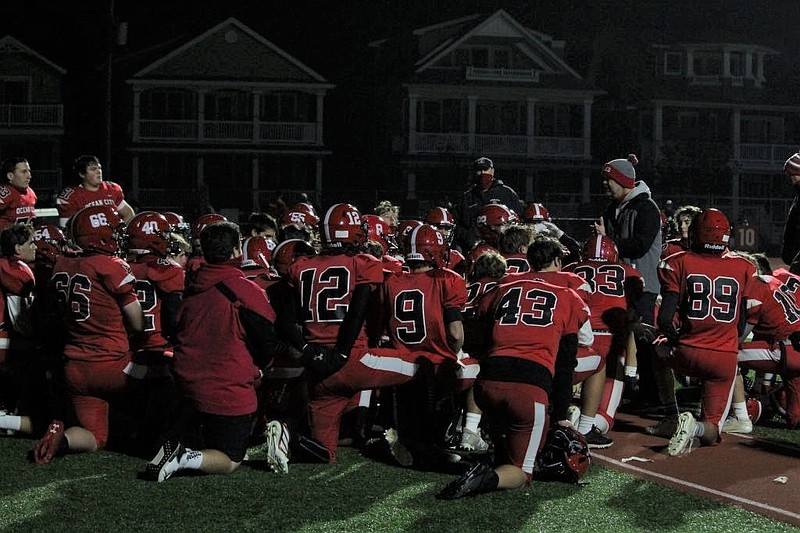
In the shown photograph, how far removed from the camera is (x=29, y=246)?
361 inches

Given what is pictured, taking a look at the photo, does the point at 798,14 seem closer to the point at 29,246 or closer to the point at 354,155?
the point at 354,155

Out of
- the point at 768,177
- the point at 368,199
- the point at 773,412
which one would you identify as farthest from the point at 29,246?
the point at 768,177

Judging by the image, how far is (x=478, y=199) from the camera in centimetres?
1229

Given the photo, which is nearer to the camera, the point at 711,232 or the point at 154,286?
the point at 711,232

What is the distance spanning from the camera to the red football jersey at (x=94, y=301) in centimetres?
808

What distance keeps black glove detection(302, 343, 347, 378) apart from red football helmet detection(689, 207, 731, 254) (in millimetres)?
2798

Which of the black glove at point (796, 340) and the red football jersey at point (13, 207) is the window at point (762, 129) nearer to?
the red football jersey at point (13, 207)

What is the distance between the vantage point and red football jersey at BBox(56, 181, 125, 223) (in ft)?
40.8

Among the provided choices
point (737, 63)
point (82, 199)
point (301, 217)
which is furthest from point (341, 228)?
point (737, 63)

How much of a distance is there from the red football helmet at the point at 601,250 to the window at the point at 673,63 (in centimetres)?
4537

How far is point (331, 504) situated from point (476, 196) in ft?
19.3

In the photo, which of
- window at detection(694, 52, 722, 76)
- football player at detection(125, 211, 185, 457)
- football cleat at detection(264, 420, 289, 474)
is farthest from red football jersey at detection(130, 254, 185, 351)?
window at detection(694, 52, 722, 76)

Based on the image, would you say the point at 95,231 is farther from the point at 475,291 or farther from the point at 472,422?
the point at 472,422

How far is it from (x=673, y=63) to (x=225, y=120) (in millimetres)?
20570
